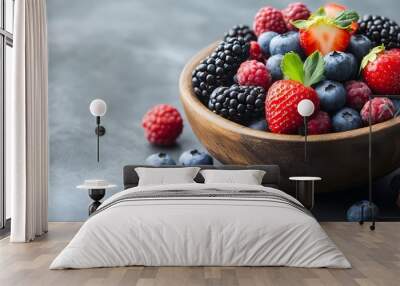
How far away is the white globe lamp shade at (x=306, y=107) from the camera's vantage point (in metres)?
4.90

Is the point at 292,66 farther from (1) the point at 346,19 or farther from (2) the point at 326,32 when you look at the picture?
(1) the point at 346,19

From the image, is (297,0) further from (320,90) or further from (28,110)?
(28,110)

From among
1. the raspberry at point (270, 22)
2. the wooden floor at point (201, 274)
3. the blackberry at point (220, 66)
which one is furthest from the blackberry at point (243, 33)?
the wooden floor at point (201, 274)

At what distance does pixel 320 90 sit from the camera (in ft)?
16.9

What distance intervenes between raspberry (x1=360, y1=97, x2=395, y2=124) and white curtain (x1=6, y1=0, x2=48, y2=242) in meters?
2.72

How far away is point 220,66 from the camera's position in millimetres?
5262

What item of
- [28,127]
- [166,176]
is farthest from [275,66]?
[28,127]

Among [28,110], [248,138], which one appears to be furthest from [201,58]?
[28,110]

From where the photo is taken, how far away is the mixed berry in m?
5.10

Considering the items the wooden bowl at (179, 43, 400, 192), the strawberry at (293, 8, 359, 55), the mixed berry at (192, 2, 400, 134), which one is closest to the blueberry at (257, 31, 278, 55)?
the mixed berry at (192, 2, 400, 134)

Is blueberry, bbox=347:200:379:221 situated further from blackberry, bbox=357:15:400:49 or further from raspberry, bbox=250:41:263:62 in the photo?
raspberry, bbox=250:41:263:62

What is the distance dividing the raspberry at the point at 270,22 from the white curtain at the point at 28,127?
6.35 ft

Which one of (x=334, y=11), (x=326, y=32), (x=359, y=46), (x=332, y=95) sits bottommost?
(x=332, y=95)

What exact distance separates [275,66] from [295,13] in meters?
0.59
